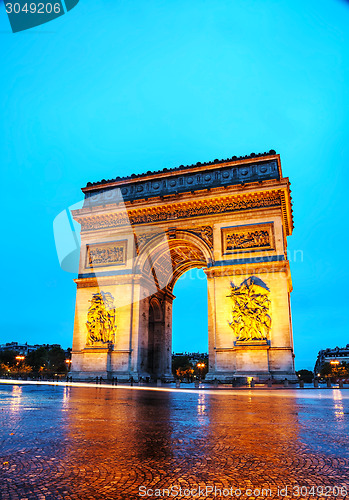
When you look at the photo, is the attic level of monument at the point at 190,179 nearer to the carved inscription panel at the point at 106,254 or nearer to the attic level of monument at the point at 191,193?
the attic level of monument at the point at 191,193

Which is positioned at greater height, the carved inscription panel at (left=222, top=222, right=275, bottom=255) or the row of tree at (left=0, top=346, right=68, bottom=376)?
the carved inscription panel at (left=222, top=222, right=275, bottom=255)

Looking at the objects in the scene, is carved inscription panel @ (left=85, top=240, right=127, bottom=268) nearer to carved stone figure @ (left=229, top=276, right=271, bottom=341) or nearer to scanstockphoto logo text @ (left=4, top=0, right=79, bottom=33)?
carved stone figure @ (left=229, top=276, right=271, bottom=341)

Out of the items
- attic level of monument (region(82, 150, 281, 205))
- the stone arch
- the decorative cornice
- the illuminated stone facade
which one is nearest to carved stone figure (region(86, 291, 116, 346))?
the illuminated stone facade

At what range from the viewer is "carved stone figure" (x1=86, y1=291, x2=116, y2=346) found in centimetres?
2350

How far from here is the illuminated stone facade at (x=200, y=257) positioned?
66.4ft

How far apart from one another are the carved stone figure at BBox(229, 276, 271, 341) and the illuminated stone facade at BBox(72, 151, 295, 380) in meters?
0.05

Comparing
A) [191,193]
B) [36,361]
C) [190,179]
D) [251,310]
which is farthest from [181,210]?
[36,361]

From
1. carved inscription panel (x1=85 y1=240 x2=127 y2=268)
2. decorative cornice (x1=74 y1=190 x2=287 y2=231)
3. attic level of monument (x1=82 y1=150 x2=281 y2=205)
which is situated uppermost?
attic level of monument (x1=82 y1=150 x2=281 y2=205)

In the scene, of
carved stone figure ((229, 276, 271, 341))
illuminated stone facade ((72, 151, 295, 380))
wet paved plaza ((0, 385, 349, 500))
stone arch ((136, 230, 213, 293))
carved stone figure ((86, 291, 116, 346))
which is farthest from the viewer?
stone arch ((136, 230, 213, 293))

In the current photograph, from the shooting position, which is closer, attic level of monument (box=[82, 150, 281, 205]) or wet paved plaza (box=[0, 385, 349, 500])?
wet paved plaza (box=[0, 385, 349, 500])

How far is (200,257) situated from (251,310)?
29.2 ft

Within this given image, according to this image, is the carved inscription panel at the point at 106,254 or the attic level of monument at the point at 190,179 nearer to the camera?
the attic level of monument at the point at 190,179

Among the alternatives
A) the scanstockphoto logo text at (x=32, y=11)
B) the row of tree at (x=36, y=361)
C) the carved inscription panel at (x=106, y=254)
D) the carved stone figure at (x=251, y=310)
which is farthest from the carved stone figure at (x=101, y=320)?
the row of tree at (x=36, y=361)

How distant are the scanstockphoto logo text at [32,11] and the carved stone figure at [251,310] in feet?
52.2
